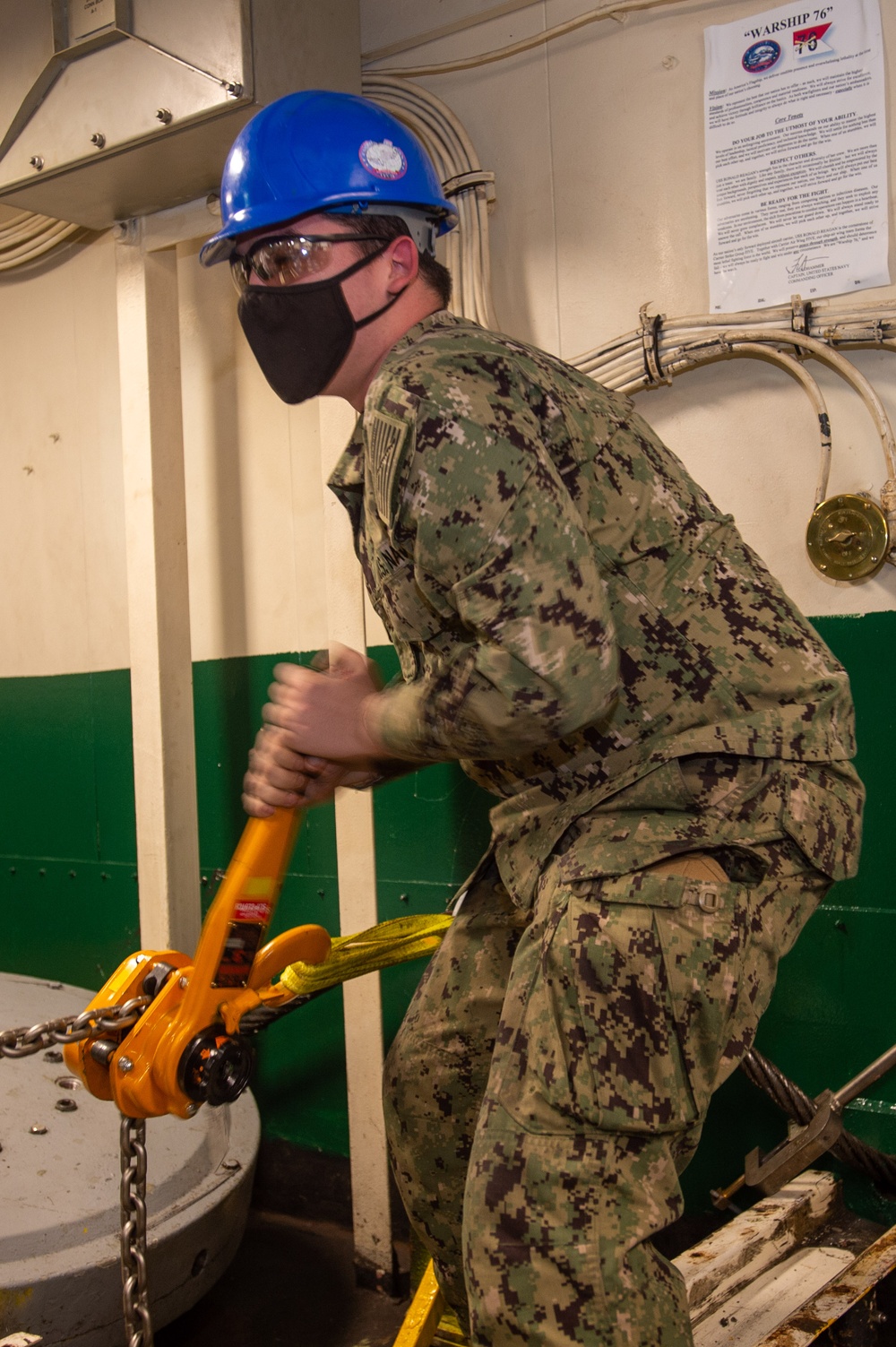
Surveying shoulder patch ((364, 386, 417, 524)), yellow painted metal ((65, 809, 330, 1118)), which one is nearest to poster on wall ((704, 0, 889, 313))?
shoulder patch ((364, 386, 417, 524))

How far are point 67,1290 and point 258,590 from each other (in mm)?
1831

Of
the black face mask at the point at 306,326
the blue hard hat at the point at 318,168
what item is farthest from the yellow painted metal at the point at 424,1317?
the blue hard hat at the point at 318,168

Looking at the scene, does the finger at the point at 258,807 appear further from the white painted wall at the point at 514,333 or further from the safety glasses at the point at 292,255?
the white painted wall at the point at 514,333

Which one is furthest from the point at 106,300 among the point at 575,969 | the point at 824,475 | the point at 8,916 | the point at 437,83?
the point at 575,969

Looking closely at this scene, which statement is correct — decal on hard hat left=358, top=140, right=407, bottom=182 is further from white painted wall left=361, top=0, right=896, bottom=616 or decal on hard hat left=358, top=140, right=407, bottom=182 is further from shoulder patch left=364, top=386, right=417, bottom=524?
white painted wall left=361, top=0, right=896, bottom=616

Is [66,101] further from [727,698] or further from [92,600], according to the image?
[727,698]

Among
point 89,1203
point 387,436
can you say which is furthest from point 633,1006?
point 89,1203

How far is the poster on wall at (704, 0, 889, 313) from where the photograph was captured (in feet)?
7.43

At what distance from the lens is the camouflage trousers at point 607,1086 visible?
1249 millimetres

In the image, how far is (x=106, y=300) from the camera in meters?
3.56

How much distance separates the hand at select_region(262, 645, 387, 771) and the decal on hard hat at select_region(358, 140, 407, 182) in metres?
0.78

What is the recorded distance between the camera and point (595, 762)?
1.50 metres

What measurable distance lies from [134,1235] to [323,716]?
0.79 metres

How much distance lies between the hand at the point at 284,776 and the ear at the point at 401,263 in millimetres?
698
